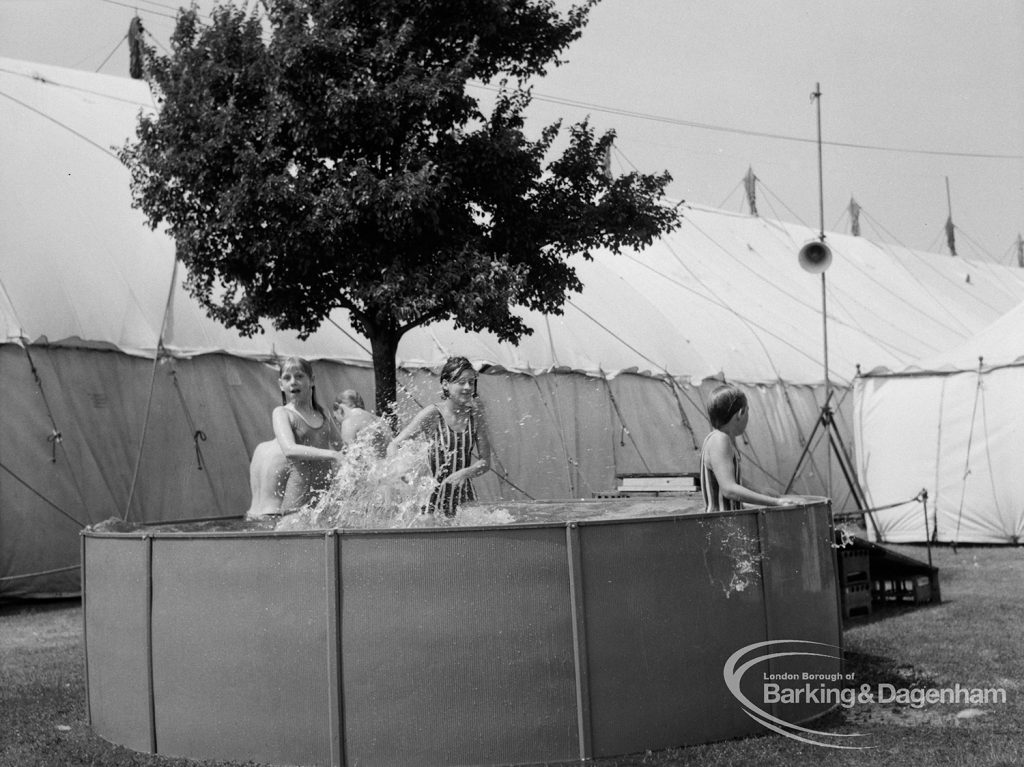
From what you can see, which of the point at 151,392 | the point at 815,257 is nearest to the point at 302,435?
the point at 151,392

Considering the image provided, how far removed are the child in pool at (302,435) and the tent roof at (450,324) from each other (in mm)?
7537

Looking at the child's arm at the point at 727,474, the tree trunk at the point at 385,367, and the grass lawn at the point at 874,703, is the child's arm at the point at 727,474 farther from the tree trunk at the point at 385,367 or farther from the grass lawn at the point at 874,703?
the tree trunk at the point at 385,367

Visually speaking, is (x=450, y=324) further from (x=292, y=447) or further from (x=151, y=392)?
(x=292, y=447)

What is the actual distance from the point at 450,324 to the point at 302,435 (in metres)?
11.4

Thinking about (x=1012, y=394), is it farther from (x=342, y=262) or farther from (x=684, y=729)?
(x=684, y=729)

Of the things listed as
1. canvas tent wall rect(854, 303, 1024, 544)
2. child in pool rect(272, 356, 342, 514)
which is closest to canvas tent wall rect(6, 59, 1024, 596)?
canvas tent wall rect(854, 303, 1024, 544)

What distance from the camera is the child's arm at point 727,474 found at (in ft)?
19.8

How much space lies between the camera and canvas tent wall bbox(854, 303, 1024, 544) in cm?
1777

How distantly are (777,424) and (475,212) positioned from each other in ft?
36.4

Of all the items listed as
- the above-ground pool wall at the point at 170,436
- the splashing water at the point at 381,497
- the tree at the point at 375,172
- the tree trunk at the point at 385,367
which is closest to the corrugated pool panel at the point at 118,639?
the splashing water at the point at 381,497

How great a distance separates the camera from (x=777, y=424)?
2262 centimetres

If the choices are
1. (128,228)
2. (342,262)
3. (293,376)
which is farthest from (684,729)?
(128,228)

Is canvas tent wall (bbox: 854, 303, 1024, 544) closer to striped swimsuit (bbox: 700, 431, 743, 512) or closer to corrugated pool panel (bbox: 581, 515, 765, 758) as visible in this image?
striped swimsuit (bbox: 700, 431, 743, 512)

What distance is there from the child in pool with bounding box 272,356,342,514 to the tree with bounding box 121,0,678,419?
4.73m
